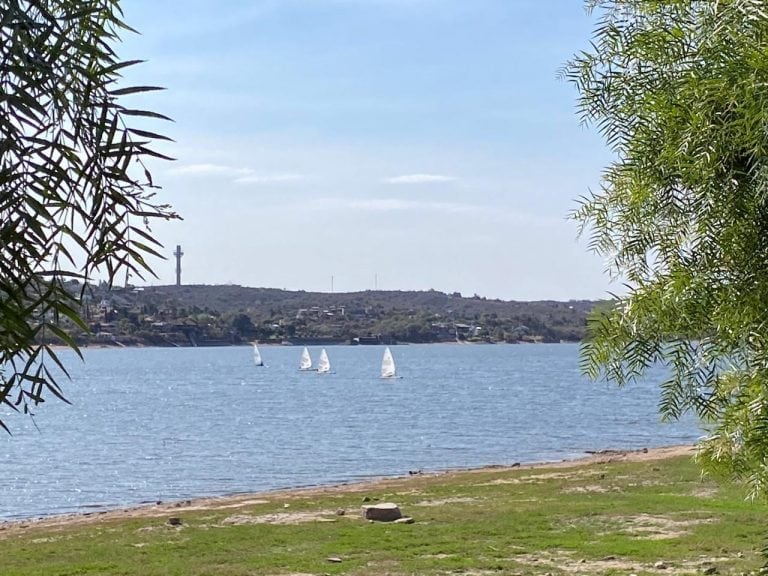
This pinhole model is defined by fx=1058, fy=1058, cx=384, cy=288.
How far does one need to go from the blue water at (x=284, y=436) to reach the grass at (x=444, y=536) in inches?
96.4

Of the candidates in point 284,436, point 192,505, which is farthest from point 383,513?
point 284,436

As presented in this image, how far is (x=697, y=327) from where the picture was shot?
193 inches

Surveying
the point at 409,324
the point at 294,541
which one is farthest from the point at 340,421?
the point at 409,324

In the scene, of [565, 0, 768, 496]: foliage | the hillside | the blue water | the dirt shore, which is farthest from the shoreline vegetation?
[565, 0, 768, 496]: foliage

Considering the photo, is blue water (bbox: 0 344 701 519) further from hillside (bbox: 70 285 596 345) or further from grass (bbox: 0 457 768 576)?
hillside (bbox: 70 285 596 345)

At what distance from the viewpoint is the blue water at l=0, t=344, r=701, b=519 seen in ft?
115

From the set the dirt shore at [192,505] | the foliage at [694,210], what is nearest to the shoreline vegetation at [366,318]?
the dirt shore at [192,505]

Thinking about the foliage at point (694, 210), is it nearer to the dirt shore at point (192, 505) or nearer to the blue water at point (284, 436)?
the blue water at point (284, 436)

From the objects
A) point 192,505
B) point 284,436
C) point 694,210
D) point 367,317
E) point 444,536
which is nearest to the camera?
point 694,210

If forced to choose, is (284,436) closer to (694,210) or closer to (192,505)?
(192,505)

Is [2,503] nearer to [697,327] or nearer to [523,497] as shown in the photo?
[523,497]

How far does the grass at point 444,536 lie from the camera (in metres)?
13.8

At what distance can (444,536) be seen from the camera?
16.1 m

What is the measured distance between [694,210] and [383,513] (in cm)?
Answer: 1424
